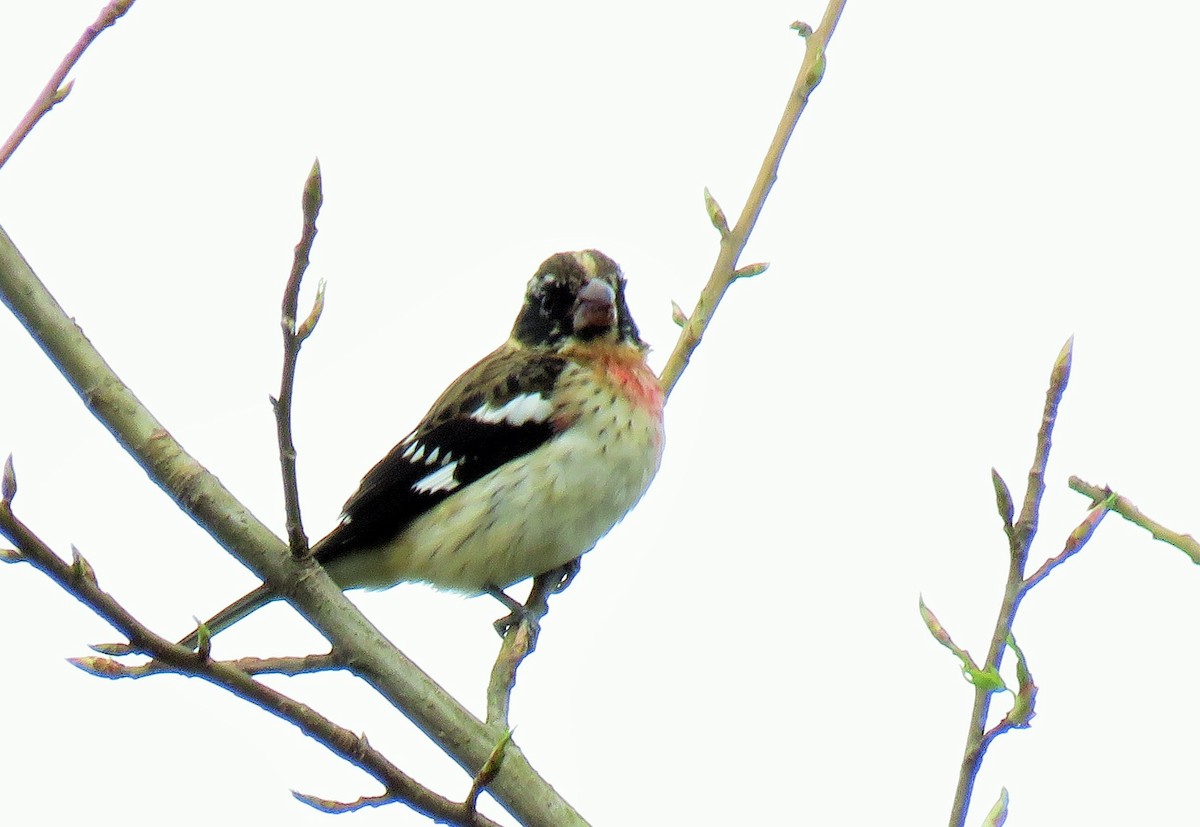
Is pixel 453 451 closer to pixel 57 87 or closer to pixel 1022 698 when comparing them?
pixel 57 87

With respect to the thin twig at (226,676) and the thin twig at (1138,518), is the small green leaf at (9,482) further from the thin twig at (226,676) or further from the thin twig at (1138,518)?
the thin twig at (1138,518)

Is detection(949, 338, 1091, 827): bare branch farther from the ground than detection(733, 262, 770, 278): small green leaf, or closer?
closer

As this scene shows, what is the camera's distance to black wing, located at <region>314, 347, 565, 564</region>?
18.1 feet

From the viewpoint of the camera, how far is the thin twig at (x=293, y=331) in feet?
8.20

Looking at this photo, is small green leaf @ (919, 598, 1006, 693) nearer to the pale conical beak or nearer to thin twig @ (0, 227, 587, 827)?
thin twig @ (0, 227, 587, 827)

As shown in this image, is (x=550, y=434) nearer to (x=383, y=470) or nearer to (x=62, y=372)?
(x=383, y=470)

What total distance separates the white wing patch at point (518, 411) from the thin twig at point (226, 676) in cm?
299

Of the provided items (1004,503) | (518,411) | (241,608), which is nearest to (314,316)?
(1004,503)

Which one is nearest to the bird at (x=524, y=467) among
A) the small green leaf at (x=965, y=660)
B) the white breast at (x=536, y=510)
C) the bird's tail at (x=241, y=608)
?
the white breast at (x=536, y=510)

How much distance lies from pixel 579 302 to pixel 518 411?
22.7 inches

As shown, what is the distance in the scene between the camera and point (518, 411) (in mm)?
5613

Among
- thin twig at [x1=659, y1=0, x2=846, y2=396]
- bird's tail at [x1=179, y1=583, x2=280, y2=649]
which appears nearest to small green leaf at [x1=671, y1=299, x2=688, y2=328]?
thin twig at [x1=659, y1=0, x2=846, y2=396]

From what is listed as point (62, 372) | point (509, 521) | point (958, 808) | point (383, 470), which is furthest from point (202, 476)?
point (383, 470)

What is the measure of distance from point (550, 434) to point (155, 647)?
304 centimetres
